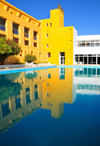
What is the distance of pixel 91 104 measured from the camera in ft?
18.4

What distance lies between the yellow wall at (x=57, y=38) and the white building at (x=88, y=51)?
1.79m

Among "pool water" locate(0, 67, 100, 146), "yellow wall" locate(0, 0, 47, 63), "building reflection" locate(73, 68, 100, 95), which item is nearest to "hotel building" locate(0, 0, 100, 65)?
"yellow wall" locate(0, 0, 47, 63)

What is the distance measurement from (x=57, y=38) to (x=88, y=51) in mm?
7851

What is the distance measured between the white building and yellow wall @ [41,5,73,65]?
5.88 feet

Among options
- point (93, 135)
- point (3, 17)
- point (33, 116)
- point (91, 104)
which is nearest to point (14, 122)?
point (33, 116)

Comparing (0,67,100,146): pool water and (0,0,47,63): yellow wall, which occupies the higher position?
(0,0,47,63): yellow wall

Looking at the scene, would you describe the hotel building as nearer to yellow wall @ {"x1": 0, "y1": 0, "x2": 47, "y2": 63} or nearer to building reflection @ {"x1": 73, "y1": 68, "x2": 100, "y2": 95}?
yellow wall @ {"x1": 0, "y1": 0, "x2": 47, "y2": 63}

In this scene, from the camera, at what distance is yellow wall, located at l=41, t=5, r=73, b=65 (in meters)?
33.3

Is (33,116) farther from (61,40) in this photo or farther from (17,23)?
(61,40)

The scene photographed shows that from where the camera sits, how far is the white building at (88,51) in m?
32.4

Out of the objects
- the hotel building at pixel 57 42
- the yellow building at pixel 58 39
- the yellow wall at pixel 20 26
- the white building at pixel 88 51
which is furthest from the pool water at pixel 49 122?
the yellow building at pixel 58 39

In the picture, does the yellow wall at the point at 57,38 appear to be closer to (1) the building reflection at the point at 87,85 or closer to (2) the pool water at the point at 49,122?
(1) the building reflection at the point at 87,85

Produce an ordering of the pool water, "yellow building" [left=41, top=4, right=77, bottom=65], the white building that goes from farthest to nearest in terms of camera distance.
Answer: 1. "yellow building" [left=41, top=4, right=77, bottom=65]
2. the white building
3. the pool water

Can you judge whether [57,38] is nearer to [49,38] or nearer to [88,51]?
[49,38]
